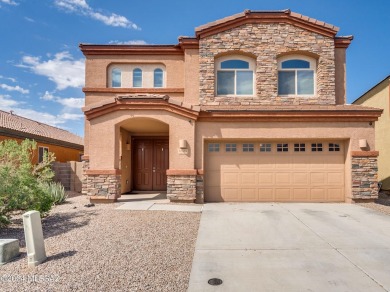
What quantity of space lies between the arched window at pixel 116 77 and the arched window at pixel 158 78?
1.90m

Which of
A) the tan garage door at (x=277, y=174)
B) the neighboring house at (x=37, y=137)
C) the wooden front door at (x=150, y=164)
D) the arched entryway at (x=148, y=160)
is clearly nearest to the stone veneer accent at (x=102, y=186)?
the arched entryway at (x=148, y=160)

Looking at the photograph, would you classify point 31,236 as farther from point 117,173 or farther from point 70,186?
point 70,186

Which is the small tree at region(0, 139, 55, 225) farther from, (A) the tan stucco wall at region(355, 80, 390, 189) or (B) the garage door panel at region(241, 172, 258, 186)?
(A) the tan stucco wall at region(355, 80, 390, 189)

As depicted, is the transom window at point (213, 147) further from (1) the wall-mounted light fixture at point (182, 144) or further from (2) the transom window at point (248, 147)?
(1) the wall-mounted light fixture at point (182, 144)

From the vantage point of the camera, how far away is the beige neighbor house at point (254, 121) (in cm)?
1034

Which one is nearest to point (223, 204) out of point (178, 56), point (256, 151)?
point (256, 151)

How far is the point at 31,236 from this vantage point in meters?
4.60

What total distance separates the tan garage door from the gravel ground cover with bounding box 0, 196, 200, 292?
10.5 feet

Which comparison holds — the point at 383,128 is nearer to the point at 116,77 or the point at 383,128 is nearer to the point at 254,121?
the point at 254,121

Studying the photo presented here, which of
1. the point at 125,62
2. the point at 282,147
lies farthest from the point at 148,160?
the point at 282,147

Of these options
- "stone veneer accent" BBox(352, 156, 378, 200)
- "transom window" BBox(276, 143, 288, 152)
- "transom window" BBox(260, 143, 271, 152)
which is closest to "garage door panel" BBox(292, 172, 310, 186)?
"transom window" BBox(276, 143, 288, 152)

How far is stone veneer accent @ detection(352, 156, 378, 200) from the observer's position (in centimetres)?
1036

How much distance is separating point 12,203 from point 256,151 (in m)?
8.84

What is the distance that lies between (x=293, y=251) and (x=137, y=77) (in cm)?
1150
